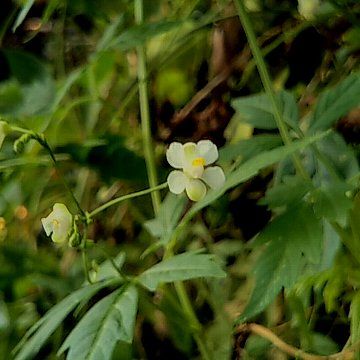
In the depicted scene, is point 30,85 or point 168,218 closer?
point 168,218

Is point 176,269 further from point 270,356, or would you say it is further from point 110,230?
point 110,230

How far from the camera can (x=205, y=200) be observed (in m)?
0.67

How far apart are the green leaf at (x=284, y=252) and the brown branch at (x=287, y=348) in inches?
3.3

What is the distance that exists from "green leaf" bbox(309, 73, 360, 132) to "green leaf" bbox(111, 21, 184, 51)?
18 cm

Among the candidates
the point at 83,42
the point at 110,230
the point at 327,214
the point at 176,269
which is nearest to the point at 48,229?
the point at 176,269

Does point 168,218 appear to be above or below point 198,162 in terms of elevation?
below

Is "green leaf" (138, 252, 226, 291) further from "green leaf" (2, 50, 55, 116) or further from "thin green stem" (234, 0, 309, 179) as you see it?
"green leaf" (2, 50, 55, 116)

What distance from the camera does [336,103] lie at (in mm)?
745

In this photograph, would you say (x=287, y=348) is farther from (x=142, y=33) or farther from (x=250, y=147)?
(x=142, y=33)

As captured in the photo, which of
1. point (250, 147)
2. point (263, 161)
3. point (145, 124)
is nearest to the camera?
point (263, 161)

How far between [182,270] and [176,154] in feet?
0.33

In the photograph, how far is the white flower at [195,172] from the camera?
70 cm

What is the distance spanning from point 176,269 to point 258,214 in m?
0.28

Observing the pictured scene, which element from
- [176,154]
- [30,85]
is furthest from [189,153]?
[30,85]
